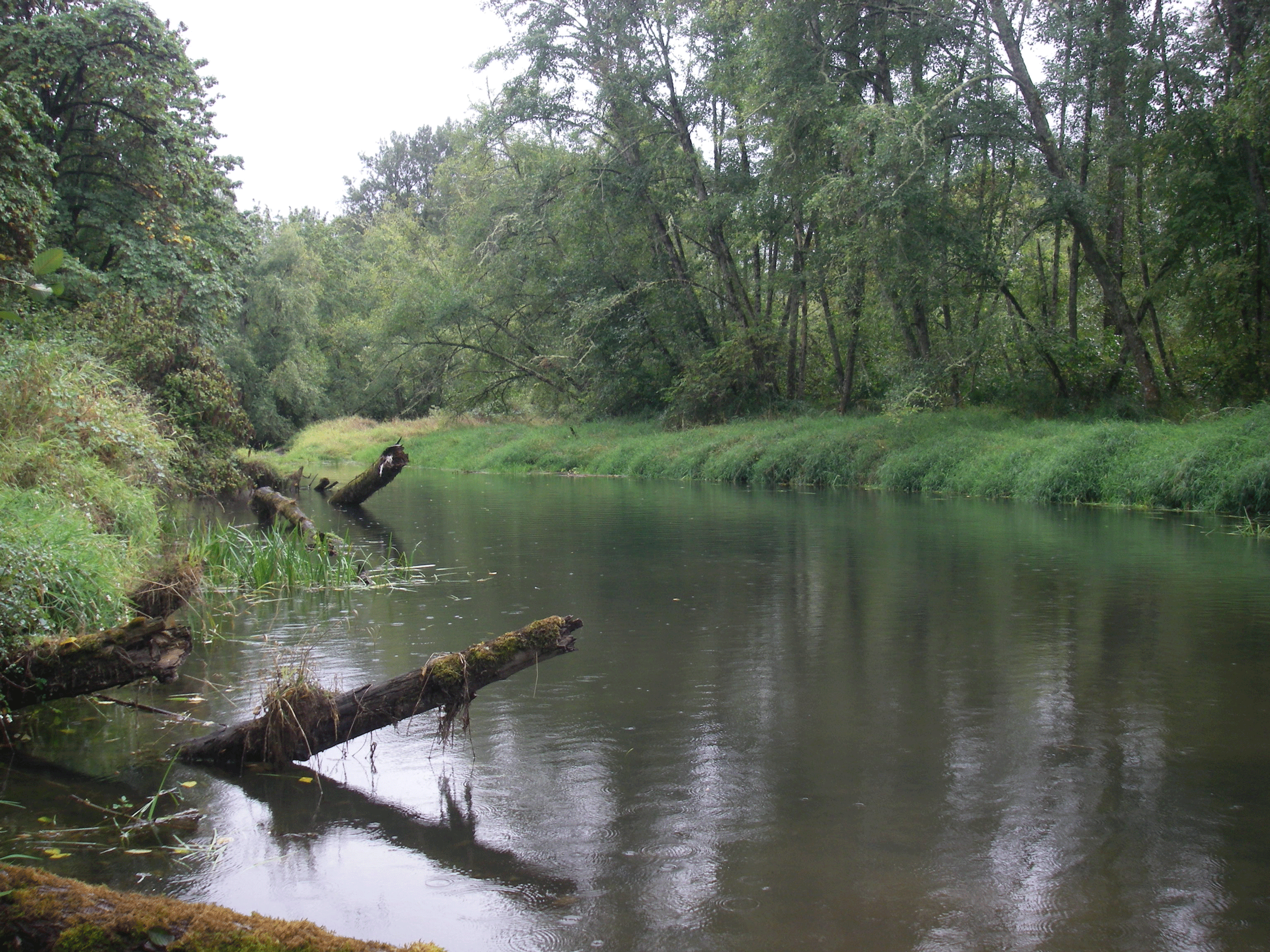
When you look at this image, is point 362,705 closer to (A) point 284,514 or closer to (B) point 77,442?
(B) point 77,442

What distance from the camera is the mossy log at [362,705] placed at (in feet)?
16.2

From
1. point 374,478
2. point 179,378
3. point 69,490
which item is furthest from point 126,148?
point 69,490

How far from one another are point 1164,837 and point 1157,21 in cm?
2423

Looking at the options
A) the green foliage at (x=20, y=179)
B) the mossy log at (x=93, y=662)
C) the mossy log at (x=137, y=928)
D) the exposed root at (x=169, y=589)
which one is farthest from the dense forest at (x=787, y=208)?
the mossy log at (x=137, y=928)

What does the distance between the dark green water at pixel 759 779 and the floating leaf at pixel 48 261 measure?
102 inches

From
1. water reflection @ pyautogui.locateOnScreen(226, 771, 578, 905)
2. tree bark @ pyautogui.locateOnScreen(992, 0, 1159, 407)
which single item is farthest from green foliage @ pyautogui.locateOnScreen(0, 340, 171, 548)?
tree bark @ pyautogui.locateOnScreen(992, 0, 1159, 407)

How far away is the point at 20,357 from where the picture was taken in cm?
1062

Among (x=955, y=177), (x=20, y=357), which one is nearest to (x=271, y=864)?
(x=20, y=357)

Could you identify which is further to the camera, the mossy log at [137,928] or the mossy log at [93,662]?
the mossy log at [93,662]

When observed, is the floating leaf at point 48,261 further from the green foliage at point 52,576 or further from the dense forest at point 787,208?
the dense forest at point 787,208

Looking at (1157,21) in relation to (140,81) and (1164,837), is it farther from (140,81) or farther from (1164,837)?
(1164,837)

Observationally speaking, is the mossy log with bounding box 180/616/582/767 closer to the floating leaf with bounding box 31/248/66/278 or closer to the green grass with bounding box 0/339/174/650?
the green grass with bounding box 0/339/174/650

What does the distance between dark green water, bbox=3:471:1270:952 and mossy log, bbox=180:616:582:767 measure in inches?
7.2

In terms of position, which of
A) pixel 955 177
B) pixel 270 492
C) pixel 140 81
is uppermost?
pixel 140 81
